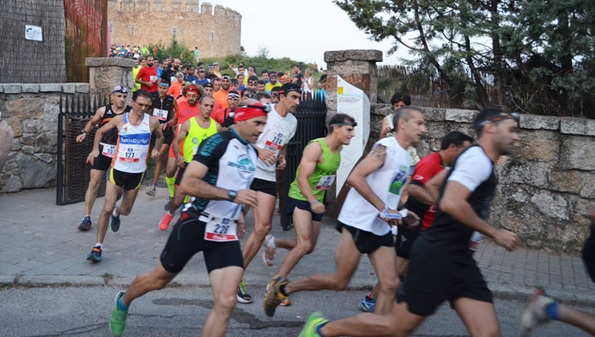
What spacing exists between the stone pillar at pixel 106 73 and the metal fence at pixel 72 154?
154 cm

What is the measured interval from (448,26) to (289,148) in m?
3.00

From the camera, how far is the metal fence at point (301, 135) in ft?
30.5

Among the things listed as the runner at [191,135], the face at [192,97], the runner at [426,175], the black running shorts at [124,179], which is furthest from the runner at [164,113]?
the runner at [426,175]

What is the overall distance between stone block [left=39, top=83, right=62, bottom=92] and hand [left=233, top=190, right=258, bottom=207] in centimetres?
813

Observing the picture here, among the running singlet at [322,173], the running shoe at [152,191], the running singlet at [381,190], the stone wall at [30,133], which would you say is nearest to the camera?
the running singlet at [381,190]

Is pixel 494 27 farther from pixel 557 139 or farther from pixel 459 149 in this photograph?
pixel 459 149

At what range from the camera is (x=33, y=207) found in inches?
390

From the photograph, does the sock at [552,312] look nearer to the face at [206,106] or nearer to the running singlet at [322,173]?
the running singlet at [322,173]

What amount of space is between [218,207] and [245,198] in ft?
1.07

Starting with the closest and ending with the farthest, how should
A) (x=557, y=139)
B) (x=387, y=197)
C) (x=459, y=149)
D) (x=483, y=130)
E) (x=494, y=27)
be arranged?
(x=483, y=130), (x=387, y=197), (x=459, y=149), (x=557, y=139), (x=494, y=27)

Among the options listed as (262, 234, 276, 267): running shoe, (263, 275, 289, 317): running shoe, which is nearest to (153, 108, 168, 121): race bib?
(262, 234, 276, 267): running shoe

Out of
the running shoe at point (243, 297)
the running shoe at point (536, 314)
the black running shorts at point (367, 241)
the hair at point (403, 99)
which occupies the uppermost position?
the hair at point (403, 99)

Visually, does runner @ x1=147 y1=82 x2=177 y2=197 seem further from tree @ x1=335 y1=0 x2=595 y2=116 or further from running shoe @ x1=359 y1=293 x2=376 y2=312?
running shoe @ x1=359 y1=293 x2=376 y2=312

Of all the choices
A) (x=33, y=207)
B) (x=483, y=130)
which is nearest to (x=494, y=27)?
(x=483, y=130)
